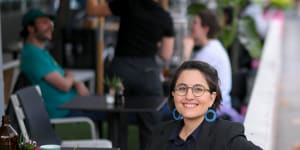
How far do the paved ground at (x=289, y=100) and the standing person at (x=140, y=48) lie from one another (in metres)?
2.78

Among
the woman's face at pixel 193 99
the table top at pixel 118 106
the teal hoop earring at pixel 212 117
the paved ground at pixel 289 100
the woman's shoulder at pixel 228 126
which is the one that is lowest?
the paved ground at pixel 289 100

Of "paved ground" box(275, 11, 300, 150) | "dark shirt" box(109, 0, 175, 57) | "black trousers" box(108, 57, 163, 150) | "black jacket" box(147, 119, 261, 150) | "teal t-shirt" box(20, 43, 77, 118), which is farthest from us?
"paved ground" box(275, 11, 300, 150)

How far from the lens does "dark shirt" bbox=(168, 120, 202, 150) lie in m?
3.41

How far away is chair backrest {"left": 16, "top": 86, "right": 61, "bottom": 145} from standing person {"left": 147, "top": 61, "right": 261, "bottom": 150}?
1564mm

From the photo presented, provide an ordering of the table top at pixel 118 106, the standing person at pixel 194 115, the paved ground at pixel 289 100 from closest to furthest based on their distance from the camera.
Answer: the standing person at pixel 194 115, the table top at pixel 118 106, the paved ground at pixel 289 100

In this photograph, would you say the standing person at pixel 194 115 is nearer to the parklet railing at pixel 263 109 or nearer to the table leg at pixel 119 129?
the parklet railing at pixel 263 109

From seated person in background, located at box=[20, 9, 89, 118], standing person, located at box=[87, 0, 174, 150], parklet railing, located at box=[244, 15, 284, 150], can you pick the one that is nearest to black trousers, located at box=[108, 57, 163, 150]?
standing person, located at box=[87, 0, 174, 150]

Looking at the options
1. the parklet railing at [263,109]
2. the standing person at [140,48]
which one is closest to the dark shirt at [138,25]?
the standing person at [140,48]

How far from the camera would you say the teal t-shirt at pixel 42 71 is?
6160 millimetres

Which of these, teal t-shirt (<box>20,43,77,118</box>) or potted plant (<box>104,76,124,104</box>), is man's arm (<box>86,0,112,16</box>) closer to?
teal t-shirt (<box>20,43,77,118</box>)

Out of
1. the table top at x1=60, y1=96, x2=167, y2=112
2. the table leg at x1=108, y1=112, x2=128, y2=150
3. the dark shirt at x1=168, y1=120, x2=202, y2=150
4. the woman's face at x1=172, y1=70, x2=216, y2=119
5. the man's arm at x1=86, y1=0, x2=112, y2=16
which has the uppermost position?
the man's arm at x1=86, y1=0, x2=112, y2=16

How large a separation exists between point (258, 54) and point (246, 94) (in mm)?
1395

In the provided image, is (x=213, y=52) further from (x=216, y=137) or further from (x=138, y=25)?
(x=216, y=137)

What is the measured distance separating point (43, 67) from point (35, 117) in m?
1.22
